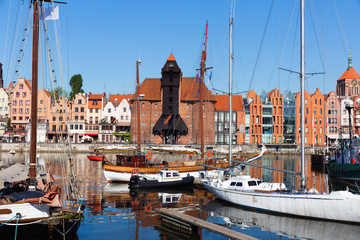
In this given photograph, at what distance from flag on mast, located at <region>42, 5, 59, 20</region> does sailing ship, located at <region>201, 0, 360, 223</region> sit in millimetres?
18198

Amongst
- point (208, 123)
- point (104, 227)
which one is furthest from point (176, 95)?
point (104, 227)

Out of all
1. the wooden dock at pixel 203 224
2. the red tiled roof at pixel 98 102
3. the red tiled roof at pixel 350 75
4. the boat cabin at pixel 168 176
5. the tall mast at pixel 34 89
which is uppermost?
the red tiled roof at pixel 350 75

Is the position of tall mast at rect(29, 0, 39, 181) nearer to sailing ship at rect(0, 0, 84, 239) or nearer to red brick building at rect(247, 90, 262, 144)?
sailing ship at rect(0, 0, 84, 239)

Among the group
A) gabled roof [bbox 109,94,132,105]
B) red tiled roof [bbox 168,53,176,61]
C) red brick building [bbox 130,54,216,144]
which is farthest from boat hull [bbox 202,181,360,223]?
gabled roof [bbox 109,94,132,105]

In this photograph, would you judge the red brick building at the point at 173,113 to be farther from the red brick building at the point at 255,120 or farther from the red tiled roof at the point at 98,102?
the red tiled roof at the point at 98,102

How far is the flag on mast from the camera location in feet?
82.6

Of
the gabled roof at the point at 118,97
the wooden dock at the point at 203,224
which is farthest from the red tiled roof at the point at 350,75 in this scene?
the wooden dock at the point at 203,224

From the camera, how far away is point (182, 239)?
75.8ft

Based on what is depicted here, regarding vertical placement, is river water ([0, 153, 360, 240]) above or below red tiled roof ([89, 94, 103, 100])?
below

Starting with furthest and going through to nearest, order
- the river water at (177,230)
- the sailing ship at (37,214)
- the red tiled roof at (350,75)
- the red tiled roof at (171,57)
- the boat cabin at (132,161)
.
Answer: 1. the red tiled roof at (350,75)
2. the red tiled roof at (171,57)
3. the boat cabin at (132,161)
4. the river water at (177,230)
5. the sailing ship at (37,214)

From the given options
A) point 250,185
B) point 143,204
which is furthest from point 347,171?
point 143,204

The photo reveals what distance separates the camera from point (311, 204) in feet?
87.1

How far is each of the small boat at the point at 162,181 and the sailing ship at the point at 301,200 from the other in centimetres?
946

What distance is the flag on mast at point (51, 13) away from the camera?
25169mm
